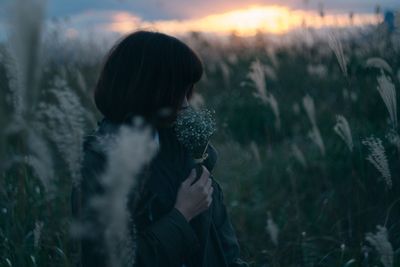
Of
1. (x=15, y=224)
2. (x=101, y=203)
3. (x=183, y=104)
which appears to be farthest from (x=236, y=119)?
(x=101, y=203)

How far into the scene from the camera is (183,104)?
213 centimetres

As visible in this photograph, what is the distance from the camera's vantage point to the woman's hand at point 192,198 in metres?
1.90

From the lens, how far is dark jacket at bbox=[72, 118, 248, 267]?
1.76 meters

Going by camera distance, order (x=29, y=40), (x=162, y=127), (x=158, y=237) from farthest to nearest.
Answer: (x=162, y=127) < (x=158, y=237) < (x=29, y=40)

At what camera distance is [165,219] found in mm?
1863

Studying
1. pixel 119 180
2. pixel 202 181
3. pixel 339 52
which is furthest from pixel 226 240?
pixel 119 180

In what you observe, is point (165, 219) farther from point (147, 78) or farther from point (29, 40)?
point (29, 40)

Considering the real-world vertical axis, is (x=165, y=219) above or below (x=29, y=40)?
below

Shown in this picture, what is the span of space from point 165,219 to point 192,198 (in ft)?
0.37

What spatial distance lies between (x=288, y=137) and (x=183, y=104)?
4.23m

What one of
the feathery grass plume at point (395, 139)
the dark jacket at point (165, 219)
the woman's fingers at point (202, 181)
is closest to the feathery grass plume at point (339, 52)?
the feathery grass plume at point (395, 139)

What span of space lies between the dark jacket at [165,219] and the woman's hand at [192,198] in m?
0.03

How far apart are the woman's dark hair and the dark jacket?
0.29 ft

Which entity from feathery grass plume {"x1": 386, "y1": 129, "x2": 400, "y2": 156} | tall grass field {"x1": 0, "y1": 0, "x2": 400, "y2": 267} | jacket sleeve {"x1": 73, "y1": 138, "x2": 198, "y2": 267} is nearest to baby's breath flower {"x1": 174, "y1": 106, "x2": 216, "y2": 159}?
jacket sleeve {"x1": 73, "y1": 138, "x2": 198, "y2": 267}
